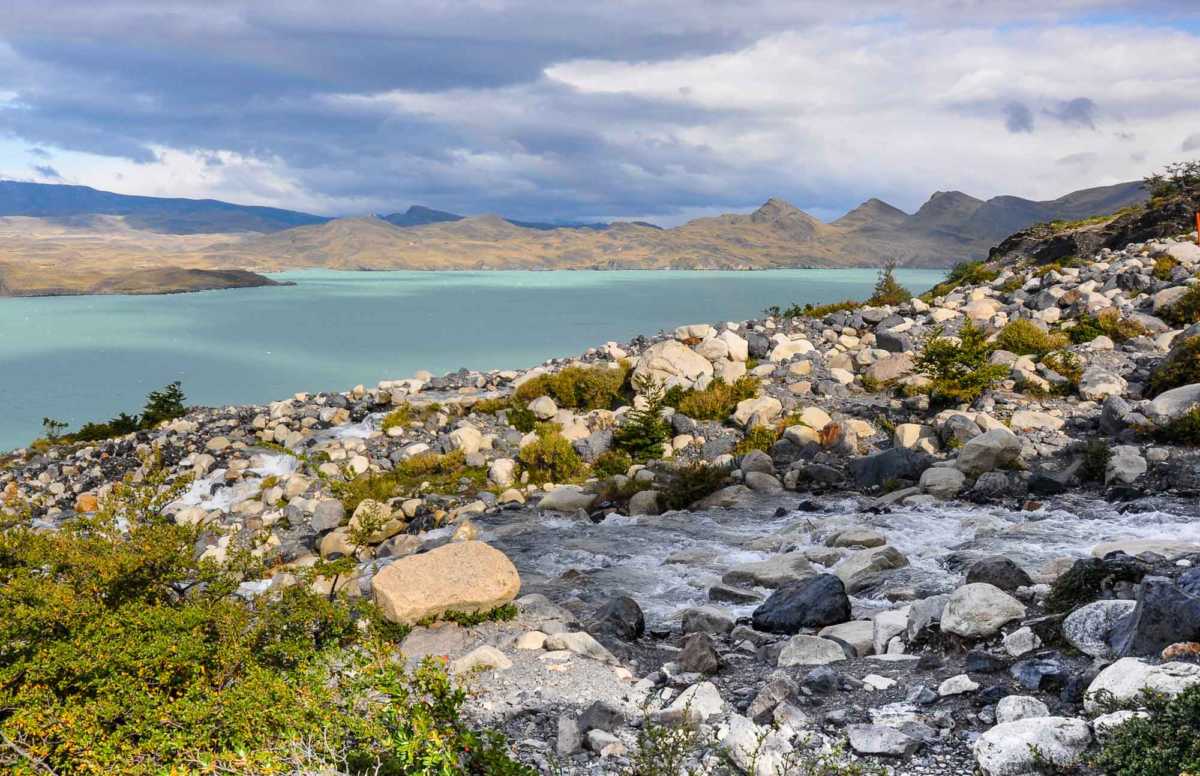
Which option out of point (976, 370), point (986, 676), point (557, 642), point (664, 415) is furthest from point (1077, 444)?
point (557, 642)

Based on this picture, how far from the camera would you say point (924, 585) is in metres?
8.82

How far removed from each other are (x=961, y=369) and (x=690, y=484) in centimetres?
697

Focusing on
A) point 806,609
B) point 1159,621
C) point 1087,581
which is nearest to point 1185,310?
point 1087,581

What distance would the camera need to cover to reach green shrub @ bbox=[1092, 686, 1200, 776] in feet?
13.7

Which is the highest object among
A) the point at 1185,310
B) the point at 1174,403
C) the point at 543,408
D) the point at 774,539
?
the point at 1185,310

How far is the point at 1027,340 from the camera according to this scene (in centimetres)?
2048

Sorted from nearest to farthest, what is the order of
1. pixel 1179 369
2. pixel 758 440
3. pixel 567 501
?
pixel 567 501, pixel 1179 369, pixel 758 440

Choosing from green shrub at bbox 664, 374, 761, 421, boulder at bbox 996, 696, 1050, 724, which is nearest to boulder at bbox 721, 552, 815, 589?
boulder at bbox 996, 696, 1050, 724

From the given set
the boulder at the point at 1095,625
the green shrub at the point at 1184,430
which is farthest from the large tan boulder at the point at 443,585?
the green shrub at the point at 1184,430

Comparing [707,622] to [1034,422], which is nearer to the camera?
[707,622]

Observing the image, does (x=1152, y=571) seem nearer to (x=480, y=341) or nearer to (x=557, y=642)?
(x=557, y=642)

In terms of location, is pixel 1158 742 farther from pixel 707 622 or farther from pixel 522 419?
pixel 522 419

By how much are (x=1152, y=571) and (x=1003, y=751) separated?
11.6 feet

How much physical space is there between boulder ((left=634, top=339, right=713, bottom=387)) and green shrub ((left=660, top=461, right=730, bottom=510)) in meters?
5.84
